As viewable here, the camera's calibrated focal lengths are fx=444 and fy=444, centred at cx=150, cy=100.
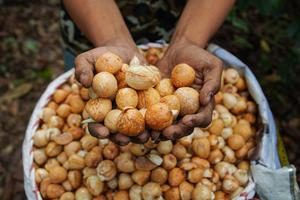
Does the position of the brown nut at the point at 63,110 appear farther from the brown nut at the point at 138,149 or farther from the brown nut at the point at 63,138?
the brown nut at the point at 138,149

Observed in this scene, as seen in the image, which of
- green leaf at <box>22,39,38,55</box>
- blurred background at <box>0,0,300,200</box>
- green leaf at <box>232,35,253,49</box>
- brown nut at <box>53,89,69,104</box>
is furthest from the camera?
green leaf at <box>22,39,38,55</box>

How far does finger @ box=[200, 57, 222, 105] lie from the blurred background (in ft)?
2.83

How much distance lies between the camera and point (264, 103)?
5.78 feet

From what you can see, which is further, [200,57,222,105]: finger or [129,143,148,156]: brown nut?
[129,143,148,156]: brown nut

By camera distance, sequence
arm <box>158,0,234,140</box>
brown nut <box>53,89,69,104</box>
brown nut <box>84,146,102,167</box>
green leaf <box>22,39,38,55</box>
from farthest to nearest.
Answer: green leaf <box>22,39,38,55</box>
brown nut <box>53,89,69,104</box>
brown nut <box>84,146,102,167</box>
arm <box>158,0,234,140</box>

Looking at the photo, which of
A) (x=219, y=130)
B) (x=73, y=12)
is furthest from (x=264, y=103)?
(x=73, y=12)

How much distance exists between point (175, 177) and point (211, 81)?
0.40 meters

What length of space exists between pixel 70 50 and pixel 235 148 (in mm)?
882

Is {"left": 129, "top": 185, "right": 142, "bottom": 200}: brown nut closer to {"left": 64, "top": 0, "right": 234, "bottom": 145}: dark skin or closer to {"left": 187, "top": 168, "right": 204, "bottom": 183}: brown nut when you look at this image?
{"left": 187, "top": 168, "right": 204, "bottom": 183}: brown nut

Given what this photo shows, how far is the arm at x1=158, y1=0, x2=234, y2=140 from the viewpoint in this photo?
55.7 inches

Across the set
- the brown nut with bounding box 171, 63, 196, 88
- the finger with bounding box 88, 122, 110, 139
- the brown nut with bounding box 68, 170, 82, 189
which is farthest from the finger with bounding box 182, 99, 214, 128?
the brown nut with bounding box 68, 170, 82, 189

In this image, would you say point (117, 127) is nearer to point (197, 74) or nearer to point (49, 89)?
point (197, 74)

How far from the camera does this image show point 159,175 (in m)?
1.61

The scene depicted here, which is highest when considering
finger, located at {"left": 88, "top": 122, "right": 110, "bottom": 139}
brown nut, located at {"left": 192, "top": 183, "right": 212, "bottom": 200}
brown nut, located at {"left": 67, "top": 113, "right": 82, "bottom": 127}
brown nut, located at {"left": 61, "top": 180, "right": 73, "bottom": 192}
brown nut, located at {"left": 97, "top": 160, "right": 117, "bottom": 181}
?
finger, located at {"left": 88, "top": 122, "right": 110, "bottom": 139}
